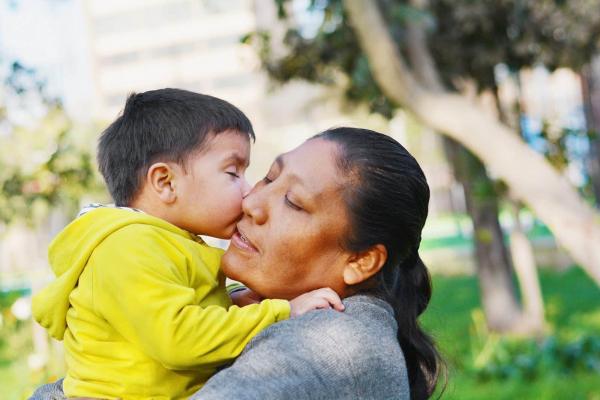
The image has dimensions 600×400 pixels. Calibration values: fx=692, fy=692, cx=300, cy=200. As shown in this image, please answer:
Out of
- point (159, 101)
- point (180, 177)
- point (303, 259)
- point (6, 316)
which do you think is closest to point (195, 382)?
point (303, 259)

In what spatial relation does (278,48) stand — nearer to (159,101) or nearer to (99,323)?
(159,101)

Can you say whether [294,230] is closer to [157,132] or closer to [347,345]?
[347,345]

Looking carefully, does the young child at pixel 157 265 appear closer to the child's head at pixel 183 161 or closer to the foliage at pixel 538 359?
the child's head at pixel 183 161

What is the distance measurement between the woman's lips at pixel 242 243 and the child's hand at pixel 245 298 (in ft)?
0.77

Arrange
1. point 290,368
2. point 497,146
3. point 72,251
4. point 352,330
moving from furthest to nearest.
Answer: point 497,146
point 72,251
point 352,330
point 290,368

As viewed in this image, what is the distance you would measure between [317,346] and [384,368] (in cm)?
19

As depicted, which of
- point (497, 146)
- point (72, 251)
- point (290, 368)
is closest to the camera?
point (290, 368)

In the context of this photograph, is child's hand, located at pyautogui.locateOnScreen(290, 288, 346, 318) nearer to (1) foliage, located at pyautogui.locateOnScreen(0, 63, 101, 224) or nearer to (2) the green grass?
(2) the green grass

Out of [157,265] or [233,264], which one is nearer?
[157,265]

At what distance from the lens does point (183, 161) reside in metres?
2.02

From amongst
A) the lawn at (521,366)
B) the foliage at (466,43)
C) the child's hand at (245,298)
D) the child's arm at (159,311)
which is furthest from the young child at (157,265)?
the foliage at (466,43)

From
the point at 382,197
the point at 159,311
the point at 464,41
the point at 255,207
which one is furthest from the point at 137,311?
the point at 464,41

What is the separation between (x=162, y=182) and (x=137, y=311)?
1.65 feet

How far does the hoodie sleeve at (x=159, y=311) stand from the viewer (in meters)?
1.61
